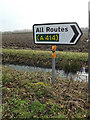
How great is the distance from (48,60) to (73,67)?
271 centimetres

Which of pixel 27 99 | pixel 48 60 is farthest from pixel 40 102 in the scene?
pixel 48 60

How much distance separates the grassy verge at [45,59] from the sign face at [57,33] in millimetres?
4065

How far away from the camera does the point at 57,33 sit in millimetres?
4320

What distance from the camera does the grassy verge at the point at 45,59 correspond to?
31.3 ft

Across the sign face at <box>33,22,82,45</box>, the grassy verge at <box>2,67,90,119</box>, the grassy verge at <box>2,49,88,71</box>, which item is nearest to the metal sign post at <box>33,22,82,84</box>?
the sign face at <box>33,22,82,45</box>

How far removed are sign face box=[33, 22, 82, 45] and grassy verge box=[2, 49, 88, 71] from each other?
4.06m

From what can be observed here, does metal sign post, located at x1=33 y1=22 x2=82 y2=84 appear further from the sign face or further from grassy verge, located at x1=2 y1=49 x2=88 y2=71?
grassy verge, located at x1=2 y1=49 x2=88 y2=71

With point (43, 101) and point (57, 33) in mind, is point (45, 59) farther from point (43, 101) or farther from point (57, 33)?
point (43, 101)

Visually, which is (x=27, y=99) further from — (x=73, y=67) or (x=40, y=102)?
(x=73, y=67)

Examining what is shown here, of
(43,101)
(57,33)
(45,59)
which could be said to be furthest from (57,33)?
(45,59)

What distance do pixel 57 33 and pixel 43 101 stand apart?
1.93 meters

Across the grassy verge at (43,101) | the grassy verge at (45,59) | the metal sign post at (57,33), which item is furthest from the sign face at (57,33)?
the grassy verge at (45,59)

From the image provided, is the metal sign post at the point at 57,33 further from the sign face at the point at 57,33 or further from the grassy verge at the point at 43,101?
the grassy verge at the point at 43,101

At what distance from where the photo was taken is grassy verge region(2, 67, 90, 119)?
141 inches
